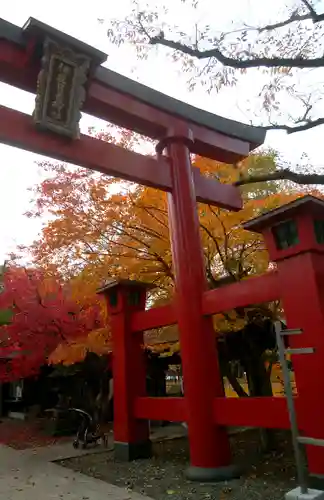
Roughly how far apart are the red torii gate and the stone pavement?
1.26m

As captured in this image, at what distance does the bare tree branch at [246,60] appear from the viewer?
17.9ft

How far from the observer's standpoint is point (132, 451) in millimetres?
8016

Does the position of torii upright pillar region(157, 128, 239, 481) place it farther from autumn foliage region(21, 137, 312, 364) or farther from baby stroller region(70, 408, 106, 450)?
baby stroller region(70, 408, 106, 450)

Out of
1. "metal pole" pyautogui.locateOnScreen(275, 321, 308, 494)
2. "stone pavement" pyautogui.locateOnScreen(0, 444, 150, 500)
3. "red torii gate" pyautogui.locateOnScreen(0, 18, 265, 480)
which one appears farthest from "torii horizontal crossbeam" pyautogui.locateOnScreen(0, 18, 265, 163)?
"stone pavement" pyautogui.locateOnScreen(0, 444, 150, 500)

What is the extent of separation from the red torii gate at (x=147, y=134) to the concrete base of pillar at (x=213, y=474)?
0.05 feet

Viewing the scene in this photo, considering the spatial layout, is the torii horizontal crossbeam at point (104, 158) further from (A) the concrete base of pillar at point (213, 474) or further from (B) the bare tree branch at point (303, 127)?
(A) the concrete base of pillar at point (213, 474)

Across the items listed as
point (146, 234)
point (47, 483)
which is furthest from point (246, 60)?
point (47, 483)

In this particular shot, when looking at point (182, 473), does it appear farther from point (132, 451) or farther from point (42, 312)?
point (42, 312)

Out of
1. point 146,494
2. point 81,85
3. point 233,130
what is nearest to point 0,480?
point 146,494

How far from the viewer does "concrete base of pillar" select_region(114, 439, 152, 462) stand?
26.2 feet

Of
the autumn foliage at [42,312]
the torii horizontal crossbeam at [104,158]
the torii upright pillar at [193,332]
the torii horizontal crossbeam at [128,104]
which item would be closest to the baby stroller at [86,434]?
the autumn foliage at [42,312]

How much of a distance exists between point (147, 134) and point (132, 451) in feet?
20.5

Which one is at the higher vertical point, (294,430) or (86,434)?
(294,430)

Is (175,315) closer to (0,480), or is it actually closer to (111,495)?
(111,495)
